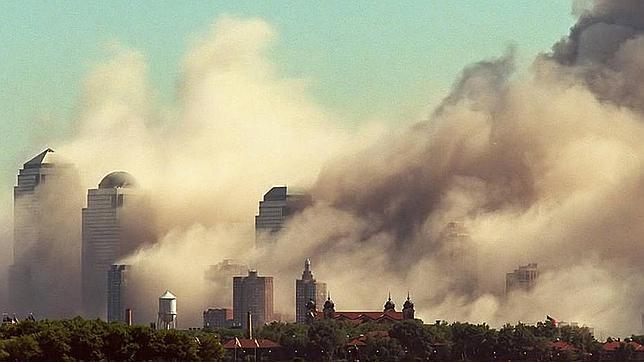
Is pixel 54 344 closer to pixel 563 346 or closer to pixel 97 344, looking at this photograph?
pixel 97 344

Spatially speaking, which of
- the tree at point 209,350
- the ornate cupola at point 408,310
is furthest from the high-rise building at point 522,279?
the tree at point 209,350

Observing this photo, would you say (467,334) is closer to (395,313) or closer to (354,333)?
(354,333)

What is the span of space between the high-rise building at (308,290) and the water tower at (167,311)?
529 inches

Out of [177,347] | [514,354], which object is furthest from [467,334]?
[177,347]

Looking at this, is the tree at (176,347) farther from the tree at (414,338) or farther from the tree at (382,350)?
the tree at (414,338)

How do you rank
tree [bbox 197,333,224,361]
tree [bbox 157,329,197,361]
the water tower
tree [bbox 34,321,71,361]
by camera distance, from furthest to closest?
the water tower, tree [bbox 197,333,224,361], tree [bbox 157,329,197,361], tree [bbox 34,321,71,361]

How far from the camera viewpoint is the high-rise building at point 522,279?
159750 mm

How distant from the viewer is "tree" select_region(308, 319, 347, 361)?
122 metres

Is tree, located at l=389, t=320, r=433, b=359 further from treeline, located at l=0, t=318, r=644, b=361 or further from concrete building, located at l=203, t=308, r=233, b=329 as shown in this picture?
concrete building, located at l=203, t=308, r=233, b=329

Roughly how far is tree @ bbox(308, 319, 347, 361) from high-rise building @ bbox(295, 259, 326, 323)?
56.2 meters

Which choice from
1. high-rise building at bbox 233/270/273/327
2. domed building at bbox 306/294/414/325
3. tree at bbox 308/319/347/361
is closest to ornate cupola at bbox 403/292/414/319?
Answer: domed building at bbox 306/294/414/325

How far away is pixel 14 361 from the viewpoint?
76.8 m

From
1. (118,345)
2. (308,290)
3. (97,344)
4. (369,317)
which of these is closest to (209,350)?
(118,345)

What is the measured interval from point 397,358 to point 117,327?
123ft
